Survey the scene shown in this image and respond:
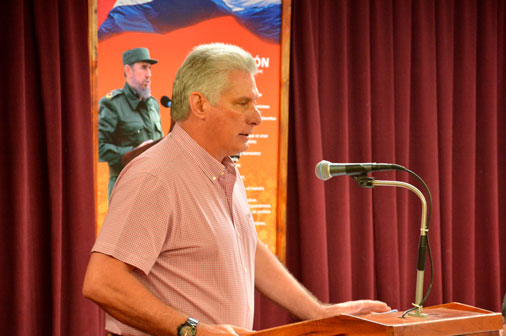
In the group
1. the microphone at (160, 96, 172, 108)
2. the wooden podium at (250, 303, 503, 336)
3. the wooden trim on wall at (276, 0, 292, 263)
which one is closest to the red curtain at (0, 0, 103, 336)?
the microphone at (160, 96, 172, 108)

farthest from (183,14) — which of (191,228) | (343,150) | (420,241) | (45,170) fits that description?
(420,241)

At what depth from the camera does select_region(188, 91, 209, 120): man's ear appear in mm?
1872

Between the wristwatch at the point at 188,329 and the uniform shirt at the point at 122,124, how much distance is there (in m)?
1.92

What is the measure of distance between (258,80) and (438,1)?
157 centimetres

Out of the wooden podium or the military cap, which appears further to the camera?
the military cap

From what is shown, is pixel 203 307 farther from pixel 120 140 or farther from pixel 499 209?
pixel 499 209

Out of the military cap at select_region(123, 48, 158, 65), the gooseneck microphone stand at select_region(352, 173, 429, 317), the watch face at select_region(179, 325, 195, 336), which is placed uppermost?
the military cap at select_region(123, 48, 158, 65)

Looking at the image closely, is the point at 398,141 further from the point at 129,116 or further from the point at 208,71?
the point at 208,71

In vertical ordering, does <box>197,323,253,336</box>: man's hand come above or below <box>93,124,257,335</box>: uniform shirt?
below

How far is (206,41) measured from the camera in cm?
363

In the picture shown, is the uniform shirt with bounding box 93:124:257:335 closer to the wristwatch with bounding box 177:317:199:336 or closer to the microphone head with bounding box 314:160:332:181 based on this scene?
the wristwatch with bounding box 177:317:199:336

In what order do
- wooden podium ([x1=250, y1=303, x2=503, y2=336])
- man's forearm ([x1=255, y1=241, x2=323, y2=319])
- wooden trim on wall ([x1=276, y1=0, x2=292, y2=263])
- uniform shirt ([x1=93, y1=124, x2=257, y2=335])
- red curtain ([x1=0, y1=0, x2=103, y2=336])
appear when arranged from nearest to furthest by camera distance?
wooden podium ([x1=250, y1=303, x2=503, y2=336]) → uniform shirt ([x1=93, y1=124, x2=257, y2=335]) → man's forearm ([x1=255, y1=241, x2=323, y2=319]) → red curtain ([x1=0, y1=0, x2=103, y2=336]) → wooden trim on wall ([x1=276, y1=0, x2=292, y2=263])

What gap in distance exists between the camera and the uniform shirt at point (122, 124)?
131 inches

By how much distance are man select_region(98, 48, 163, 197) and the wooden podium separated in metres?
2.13
